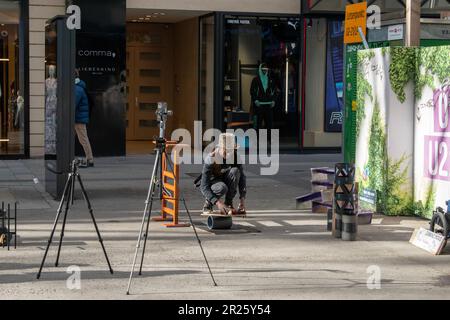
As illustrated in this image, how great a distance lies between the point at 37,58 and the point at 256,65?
16.8 ft

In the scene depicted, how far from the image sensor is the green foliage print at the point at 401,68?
12.9m

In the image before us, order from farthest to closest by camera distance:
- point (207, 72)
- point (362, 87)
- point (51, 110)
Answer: point (207, 72)
point (51, 110)
point (362, 87)

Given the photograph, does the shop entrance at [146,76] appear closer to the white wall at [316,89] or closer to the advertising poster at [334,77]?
the white wall at [316,89]

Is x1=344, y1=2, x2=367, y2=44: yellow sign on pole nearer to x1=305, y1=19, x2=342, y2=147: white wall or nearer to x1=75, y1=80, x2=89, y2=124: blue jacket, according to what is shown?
x1=75, y1=80, x2=89, y2=124: blue jacket

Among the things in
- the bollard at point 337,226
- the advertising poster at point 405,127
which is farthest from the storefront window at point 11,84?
the bollard at point 337,226

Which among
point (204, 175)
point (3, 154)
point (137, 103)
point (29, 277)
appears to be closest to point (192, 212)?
point (204, 175)

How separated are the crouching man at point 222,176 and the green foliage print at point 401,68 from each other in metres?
2.52

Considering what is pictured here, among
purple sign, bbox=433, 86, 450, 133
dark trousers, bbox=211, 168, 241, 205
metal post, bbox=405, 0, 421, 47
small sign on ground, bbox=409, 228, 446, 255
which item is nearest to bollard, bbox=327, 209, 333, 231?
small sign on ground, bbox=409, 228, 446, 255

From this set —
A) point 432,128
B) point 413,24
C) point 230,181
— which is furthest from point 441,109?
point 230,181

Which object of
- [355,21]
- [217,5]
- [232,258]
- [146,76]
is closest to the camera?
[232,258]

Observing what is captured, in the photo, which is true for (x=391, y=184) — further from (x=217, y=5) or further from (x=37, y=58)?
(x=37, y=58)

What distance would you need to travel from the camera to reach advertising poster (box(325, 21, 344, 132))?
869 inches

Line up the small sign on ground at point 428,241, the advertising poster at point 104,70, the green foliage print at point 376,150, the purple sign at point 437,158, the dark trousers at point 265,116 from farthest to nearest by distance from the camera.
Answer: the dark trousers at point 265,116 < the advertising poster at point 104,70 < the green foliage print at point 376,150 < the purple sign at point 437,158 < the small sign on ground at point 428,241

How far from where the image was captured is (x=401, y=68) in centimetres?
1290
